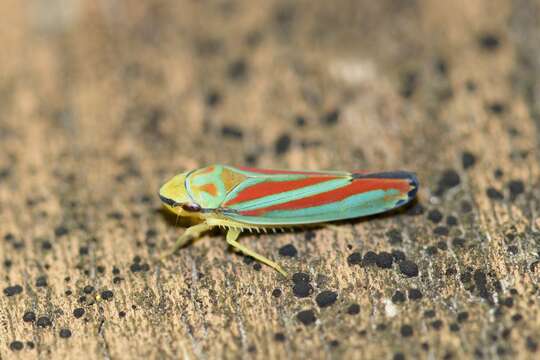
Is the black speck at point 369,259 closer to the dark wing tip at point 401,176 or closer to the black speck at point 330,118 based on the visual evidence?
the dark wing tip at point 401,176

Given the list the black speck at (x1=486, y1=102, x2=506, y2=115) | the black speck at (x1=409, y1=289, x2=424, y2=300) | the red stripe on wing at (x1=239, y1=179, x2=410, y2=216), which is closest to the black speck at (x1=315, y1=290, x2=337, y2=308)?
the black speck at (x1=409, y1=289, x2=424, y2=300)

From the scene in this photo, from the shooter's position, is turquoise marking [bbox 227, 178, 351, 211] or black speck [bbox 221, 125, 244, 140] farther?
black speck [bbox 221, 125, 244, 140]

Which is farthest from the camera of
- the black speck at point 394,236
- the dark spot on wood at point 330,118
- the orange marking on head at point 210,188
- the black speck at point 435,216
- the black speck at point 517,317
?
the dark spot on wood at point 330,118

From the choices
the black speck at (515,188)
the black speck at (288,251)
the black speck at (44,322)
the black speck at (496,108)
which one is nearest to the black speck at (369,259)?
the black speck at (288,251)

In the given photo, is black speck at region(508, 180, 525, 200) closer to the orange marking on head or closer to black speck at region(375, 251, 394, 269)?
black speck at region(375, 251, 394, 269)

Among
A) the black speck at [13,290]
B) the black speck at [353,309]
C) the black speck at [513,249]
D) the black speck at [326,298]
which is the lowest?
the black speck at [353,309]

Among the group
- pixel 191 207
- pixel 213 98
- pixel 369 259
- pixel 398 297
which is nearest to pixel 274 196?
pixel 191 207

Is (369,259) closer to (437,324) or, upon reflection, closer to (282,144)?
(437,324)
